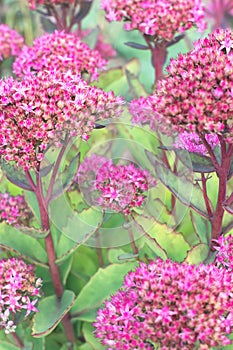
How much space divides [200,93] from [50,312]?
61cm

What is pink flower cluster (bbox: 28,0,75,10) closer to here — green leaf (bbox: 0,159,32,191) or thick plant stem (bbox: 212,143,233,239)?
green leaf (bbox: 0,159,32,191)

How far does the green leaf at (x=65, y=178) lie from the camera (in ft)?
4.26

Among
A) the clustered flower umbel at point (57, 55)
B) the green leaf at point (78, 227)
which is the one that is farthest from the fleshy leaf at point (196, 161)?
the clustered flower umbel at point (57, 55)

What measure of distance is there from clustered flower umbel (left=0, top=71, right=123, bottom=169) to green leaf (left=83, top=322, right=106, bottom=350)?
0.48 m

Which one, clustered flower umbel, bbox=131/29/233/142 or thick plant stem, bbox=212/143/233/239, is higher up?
clustered flower umbel, bbox=131/29/233/142

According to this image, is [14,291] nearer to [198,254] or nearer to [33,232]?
[33,232]

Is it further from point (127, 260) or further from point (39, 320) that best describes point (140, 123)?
point (39, 320)

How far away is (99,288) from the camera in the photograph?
1458 millimetres

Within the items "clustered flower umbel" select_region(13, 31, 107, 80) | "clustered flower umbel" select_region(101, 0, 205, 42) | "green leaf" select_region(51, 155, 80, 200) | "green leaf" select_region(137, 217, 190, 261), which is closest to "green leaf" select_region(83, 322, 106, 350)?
"green leaf" select_region(137, 217, 190, 261)

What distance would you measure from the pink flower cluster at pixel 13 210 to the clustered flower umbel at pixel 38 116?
277 mm

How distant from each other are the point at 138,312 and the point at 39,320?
14.3 inches

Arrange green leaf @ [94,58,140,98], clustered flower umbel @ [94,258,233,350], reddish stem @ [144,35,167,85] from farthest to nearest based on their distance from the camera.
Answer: green leaf @ [94,58,140,98] < reddish stem @ [144,35,167,85] < clustered flower umbel @ [94,258,233,350]

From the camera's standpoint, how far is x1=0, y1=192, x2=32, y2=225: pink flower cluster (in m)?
1.46

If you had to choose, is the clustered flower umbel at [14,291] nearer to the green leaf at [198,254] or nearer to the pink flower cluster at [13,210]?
the pink flower cluster at [13,210]
